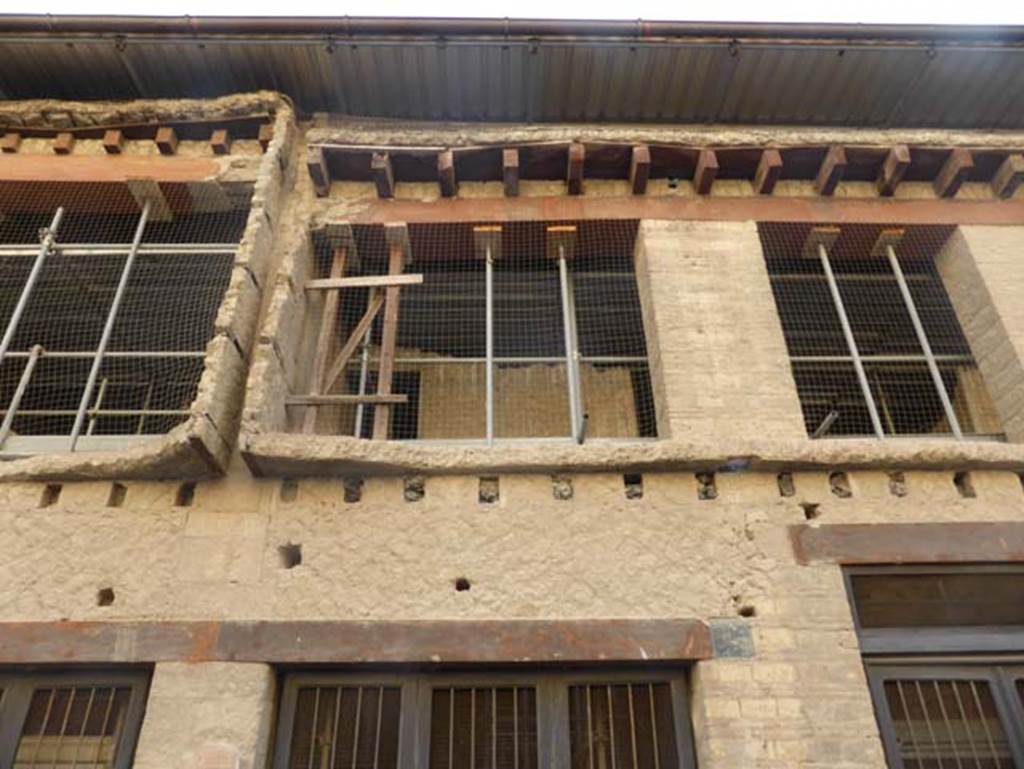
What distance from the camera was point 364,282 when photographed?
20.5ft

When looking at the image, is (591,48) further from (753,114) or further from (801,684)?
(801,684)

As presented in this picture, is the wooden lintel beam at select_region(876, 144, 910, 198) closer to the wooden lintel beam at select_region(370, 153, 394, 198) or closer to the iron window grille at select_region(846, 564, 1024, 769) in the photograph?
the iron window grille at select_region(846, 564, 1024, 769)

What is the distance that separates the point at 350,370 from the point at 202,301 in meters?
1.46

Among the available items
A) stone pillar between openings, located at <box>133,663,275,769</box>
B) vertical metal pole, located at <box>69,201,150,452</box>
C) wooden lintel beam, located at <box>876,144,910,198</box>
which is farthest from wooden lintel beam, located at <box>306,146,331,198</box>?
wooden lintel beam, located at <box>876,144,910,198</box>

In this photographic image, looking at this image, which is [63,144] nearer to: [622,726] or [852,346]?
[622,726]

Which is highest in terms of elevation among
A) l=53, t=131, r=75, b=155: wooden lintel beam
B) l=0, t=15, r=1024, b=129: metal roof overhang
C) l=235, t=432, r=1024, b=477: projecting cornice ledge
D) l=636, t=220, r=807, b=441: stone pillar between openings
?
l=0, t=15, r=1024, b=129: metal roof overhang

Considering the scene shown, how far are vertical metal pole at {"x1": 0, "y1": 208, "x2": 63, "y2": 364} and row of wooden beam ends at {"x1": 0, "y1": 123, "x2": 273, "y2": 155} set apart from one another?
621 millimetres

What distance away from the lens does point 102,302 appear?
24.1ft

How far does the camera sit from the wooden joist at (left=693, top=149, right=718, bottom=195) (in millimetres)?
6609

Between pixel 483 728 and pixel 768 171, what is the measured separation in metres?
4.85

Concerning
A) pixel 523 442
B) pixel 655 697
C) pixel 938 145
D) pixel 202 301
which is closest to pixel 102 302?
pixel 202 301

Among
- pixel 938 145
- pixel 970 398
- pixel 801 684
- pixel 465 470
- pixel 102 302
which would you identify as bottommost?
pixel 801 684

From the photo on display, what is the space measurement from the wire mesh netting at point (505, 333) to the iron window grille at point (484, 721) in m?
1.72

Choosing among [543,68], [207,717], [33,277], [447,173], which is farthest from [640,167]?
[207,717]
